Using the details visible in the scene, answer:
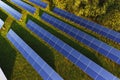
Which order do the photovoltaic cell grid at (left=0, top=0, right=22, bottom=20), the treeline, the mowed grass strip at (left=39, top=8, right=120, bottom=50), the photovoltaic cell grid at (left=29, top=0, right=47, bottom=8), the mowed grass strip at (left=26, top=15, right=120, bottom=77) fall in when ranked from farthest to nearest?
the photovoltaic cell grid at (left=29, top=0, right=47, bottom=8)
the photovoltaic cell grid at (left=0, top=0, right=22, bottom=20)
the treeline
the mowed grass strip at (left=39, top=8, right=120, bottom=50)
the mowed grass strip at (left=26, top=15, right=120, bottom=77)

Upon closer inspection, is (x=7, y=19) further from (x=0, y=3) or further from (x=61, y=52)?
(x=61, y=52)

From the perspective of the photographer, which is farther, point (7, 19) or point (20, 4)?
point (20, 4)

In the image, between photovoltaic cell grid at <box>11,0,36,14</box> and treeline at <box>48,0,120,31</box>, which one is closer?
treeline at <box>48,0,120,31</box>

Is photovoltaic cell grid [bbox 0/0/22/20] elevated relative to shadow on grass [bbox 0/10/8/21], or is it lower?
elevated

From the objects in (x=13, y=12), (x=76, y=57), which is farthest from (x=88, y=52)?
(x=13, y=12)

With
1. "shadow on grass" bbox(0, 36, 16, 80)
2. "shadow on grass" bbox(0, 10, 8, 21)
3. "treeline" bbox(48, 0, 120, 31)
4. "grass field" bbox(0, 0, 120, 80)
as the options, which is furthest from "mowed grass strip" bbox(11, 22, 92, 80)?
"treeline" bbox(48, 0, 120, 31)

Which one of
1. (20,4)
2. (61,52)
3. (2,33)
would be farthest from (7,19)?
(61,52)

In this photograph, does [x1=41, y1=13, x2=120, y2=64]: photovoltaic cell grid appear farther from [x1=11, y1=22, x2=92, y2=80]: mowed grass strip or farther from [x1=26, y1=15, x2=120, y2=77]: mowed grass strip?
[x1=11, y1=22, x2=92, y2=80]: mowed grass strip
